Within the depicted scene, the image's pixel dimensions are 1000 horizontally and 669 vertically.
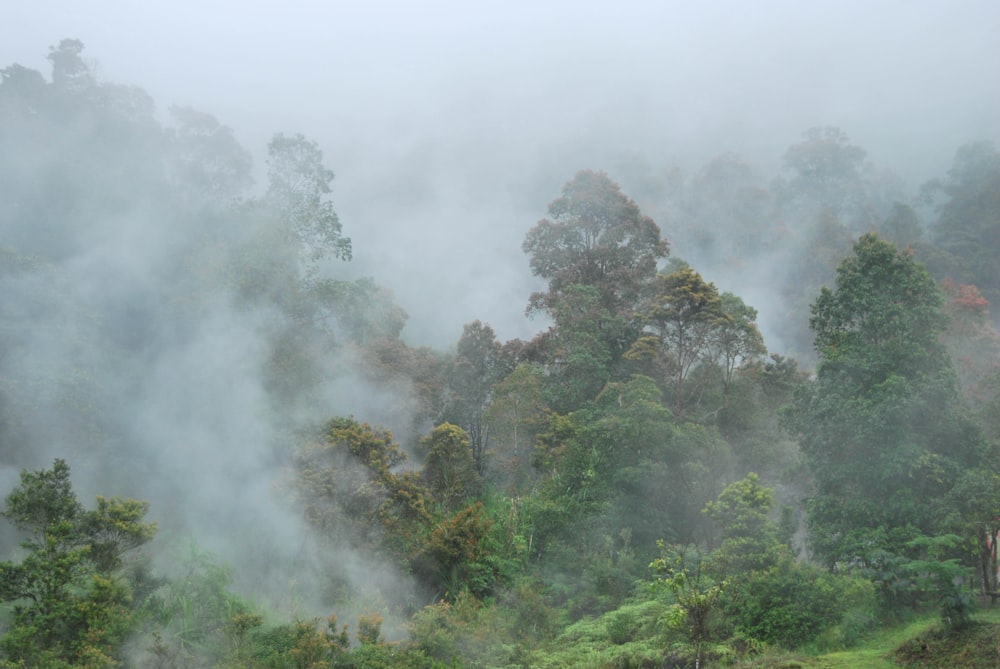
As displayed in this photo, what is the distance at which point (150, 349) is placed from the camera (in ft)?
54.0

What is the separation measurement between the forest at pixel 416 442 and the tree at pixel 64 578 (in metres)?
0.04

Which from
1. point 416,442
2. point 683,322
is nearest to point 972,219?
point 683,322

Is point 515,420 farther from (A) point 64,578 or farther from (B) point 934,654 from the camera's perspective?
(B) point 934,654

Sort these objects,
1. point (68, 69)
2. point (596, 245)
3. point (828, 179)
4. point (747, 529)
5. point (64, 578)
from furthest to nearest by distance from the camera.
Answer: point (828, 179) < point (68, 69) < point (596, 245) < point (747, 529) < point (64, 578)

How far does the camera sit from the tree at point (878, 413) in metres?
10.3

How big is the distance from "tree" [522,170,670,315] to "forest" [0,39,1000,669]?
0.31 ft

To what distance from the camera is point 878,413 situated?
1073cm

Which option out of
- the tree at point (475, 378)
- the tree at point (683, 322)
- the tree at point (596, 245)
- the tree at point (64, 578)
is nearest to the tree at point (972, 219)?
the tree at point (596, 245)

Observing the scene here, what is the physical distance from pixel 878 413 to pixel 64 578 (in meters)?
11.1

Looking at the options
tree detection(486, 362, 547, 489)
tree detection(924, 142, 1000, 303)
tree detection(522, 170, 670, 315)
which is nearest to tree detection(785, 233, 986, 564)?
tree detection(486, 362, 547, 489)

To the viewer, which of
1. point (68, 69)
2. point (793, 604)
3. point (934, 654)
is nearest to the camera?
point (934, 654)

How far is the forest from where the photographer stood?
8.76 meters

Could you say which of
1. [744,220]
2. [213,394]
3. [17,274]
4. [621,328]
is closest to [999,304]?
[744,220]

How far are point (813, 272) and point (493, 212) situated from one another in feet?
47.4
